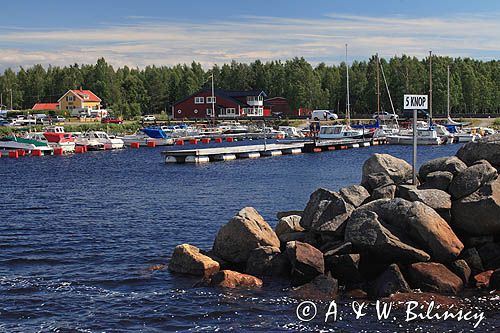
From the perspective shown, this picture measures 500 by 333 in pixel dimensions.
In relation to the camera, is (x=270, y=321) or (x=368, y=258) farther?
(x=368, y=258)

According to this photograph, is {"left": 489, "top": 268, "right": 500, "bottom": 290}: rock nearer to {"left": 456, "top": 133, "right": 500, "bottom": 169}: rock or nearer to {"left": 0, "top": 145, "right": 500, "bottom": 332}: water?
{"left": 0, "top": 145, "right": 500, "bottom": 332}: water

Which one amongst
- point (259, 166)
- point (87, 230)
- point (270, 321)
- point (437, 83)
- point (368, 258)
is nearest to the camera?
point (270, 321)

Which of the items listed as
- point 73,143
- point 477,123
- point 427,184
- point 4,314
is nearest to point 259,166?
point 73,143

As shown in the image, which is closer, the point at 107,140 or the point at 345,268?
the point at 345,268

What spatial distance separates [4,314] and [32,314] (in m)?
0.67

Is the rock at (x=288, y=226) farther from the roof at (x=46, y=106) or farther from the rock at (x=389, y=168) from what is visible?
the roof at (x=46, y=106)

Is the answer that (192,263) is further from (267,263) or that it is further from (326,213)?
(326,213)

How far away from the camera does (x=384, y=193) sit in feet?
67.1

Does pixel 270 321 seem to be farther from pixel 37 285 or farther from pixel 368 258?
pixel 37 285

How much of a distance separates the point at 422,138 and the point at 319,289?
216 ft

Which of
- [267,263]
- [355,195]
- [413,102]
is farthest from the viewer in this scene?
[413,102]

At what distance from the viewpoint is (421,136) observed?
81188 mm

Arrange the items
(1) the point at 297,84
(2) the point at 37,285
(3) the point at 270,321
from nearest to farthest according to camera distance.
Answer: (3) the point at 270,321, (2) the point at 37,285, (1) the point at 297,84

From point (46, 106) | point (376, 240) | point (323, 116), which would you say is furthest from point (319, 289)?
point (46, 106)
